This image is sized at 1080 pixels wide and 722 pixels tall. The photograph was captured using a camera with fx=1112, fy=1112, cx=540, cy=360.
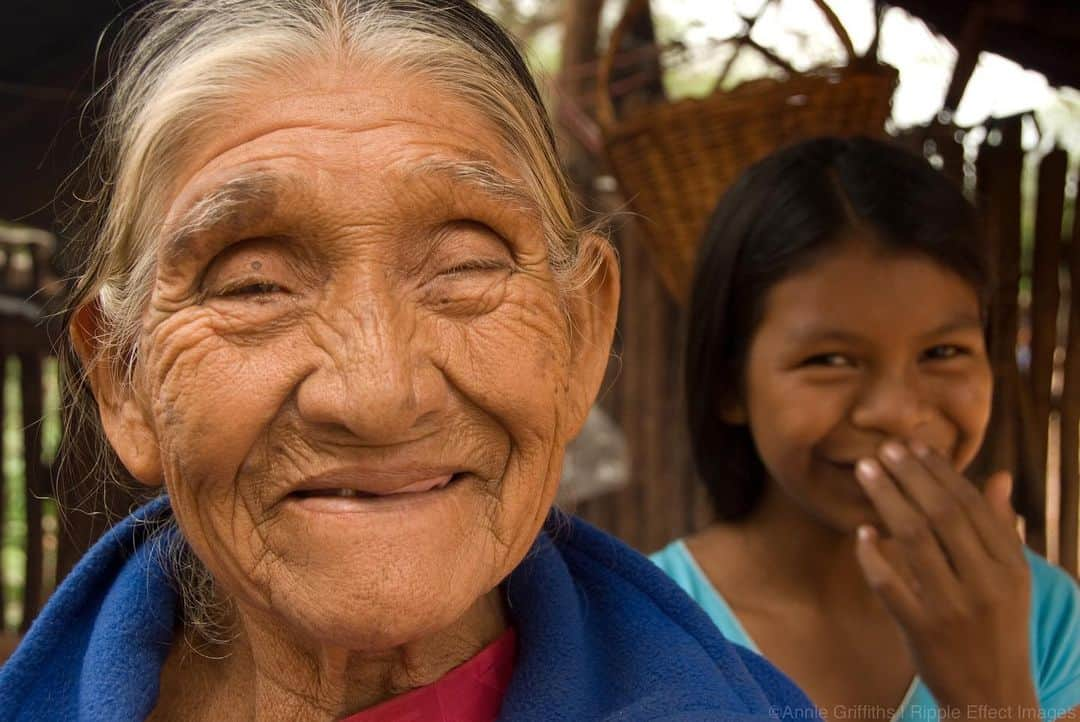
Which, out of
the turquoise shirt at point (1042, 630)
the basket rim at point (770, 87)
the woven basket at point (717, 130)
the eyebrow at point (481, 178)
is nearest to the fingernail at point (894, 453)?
the turquoise shirt at point (1042, 630)

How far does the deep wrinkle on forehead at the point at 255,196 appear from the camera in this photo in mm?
1391

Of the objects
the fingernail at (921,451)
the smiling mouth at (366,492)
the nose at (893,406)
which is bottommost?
the smiling mouth at (366,492)

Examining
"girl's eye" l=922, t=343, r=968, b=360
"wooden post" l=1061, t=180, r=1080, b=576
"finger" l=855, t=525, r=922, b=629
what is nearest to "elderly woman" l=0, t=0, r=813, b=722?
"finger" l=855, t=525, r=922, b=629

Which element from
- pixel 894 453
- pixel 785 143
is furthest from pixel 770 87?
pixel 894 453

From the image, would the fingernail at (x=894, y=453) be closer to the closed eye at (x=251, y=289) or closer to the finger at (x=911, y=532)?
the finger at (x=911, y=532)

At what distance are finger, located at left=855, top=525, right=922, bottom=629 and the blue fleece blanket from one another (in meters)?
0.31

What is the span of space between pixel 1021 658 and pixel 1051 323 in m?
1.95

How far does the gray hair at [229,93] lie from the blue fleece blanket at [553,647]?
130mm

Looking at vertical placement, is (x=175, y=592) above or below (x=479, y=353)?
below

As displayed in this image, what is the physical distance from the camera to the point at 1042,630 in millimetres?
2600

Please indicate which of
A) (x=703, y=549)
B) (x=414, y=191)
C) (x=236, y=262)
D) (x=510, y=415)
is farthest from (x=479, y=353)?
(x=703, y=549)

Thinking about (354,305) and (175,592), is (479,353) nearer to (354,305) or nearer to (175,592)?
(354,305)

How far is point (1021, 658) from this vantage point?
6.44 ft

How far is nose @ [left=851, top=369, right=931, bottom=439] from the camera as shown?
95.7 inches
